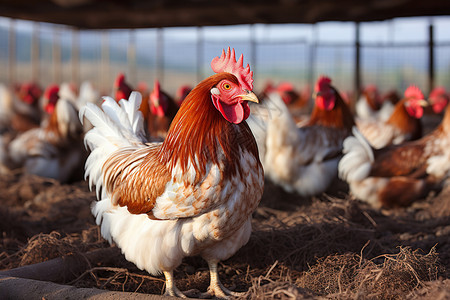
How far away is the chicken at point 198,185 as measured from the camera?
2672 millimetres

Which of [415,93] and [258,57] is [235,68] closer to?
[415,93]

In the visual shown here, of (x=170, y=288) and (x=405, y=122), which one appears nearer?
(x=170, y=288)

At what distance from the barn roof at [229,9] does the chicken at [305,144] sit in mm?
5111

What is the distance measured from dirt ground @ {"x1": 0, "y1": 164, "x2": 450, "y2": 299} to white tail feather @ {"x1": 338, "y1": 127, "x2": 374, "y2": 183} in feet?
1.76

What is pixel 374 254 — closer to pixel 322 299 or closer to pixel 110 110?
pixel 322 299

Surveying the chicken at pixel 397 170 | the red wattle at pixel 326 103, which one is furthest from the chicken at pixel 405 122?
the red wattle at pixel 326 103

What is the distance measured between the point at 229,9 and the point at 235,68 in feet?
31.5

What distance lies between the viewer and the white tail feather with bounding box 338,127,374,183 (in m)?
5.40

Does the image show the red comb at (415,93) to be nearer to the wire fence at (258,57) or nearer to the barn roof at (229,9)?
the barn roof at (229,9)


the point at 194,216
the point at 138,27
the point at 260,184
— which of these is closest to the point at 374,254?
the point at 260,184

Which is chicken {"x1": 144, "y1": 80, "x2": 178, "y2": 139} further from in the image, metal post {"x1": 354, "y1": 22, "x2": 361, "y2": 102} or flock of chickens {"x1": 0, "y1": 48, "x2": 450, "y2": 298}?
metal post {"x1": 354, "y1": 22, "x2": 361, "y2": 102}

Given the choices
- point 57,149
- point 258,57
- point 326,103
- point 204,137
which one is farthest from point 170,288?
point 258,57

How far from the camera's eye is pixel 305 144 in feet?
19.1

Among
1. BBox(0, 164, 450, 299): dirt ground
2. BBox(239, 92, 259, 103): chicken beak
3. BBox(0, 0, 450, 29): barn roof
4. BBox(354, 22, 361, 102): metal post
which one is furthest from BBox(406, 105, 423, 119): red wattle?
BBox(354, 22, 361, 102): metal post
